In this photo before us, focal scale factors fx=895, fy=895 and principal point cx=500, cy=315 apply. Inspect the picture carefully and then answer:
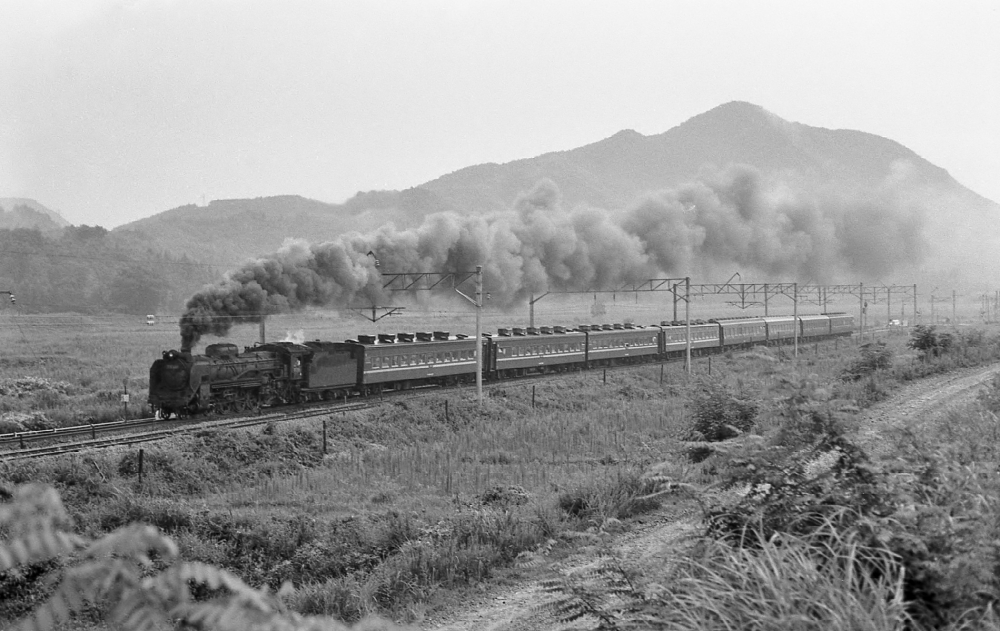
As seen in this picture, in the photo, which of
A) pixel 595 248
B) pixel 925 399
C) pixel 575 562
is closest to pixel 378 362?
pixel 925 399

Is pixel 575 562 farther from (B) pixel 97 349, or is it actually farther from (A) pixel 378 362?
(B) pixel 97 349

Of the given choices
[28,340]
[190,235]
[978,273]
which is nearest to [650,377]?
[28,340]

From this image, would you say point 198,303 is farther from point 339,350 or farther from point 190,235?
point 190,235

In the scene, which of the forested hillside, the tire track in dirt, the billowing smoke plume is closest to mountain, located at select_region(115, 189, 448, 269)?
the forested hillside

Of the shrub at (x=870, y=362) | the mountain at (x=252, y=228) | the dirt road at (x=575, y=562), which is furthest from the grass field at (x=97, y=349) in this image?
the mountain at (x=252, y=228)

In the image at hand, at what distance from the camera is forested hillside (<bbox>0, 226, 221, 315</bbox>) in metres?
79.4

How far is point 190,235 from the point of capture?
566ft

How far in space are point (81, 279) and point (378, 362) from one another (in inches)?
2458

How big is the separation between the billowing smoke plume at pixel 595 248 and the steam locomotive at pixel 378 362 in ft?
5.31

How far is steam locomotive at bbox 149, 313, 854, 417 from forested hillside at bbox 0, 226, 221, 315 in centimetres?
5198

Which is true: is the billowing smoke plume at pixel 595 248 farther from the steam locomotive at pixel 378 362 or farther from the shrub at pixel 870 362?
the shrub at pixel 870 362

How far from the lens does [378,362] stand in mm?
30500

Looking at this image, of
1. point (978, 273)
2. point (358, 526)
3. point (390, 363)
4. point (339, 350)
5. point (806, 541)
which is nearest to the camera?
point (806, 541)

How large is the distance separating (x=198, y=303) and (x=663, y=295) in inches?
4916
